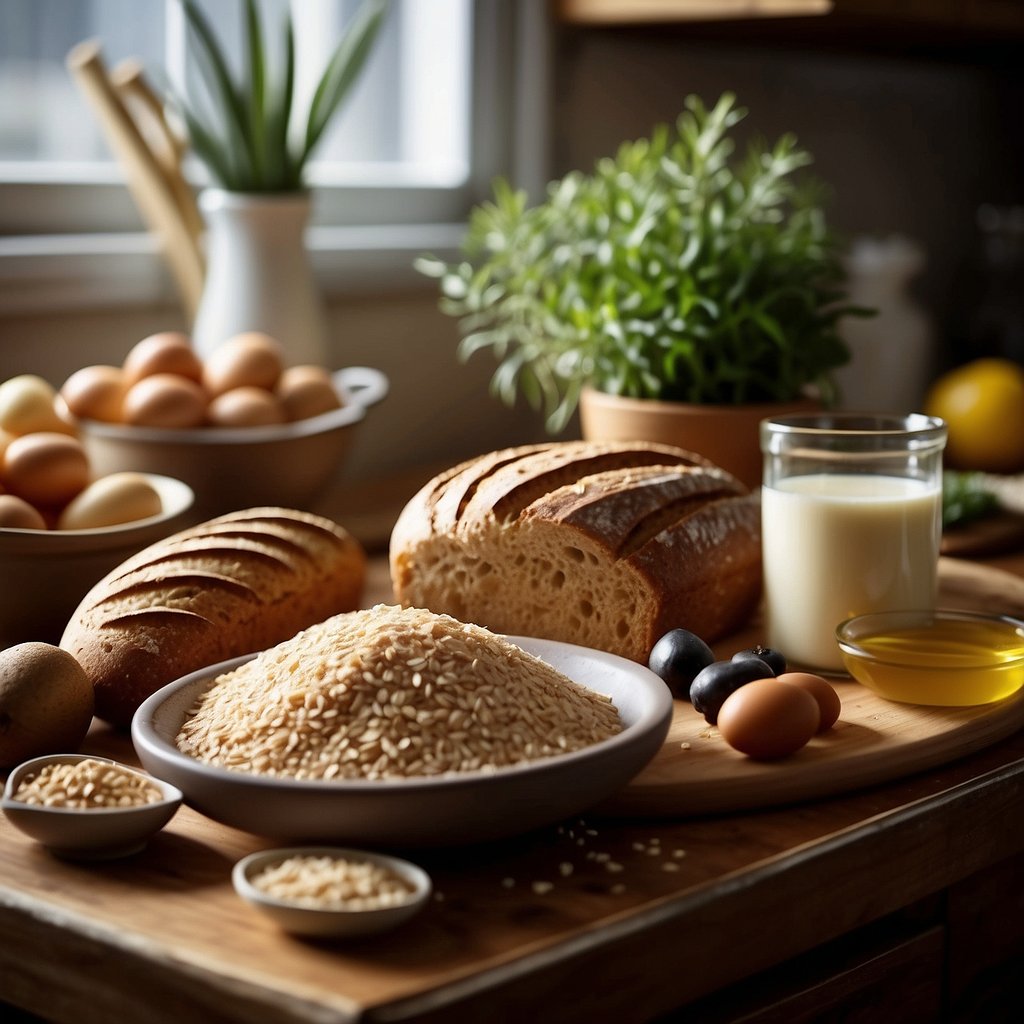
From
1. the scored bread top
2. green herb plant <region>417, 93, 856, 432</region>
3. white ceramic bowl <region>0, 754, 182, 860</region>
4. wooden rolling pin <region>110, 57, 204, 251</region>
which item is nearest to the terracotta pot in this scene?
green herb plant <region>417, 93, 856, 432</region>

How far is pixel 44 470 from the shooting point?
1.11 meters

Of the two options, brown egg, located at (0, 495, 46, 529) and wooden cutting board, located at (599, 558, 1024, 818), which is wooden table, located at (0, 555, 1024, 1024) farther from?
brown egg, located at (0, 495, 46, 529)

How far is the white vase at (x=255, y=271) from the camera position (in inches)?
60.1

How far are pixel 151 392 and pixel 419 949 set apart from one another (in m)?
0.77

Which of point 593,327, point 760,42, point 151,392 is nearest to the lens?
point 151,392

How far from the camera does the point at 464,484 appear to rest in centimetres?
114

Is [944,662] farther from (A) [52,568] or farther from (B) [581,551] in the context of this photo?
(A) [52,568]

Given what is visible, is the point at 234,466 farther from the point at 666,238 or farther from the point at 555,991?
the point at 555,991

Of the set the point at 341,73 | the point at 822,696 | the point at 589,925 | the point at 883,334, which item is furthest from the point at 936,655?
the point at 883,334

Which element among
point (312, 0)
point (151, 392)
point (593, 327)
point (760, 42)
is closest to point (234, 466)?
point (151, 392)

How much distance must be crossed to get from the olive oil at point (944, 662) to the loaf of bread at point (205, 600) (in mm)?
406

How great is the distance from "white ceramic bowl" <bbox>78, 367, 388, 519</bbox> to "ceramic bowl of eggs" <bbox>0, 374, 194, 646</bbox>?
2.8 inches

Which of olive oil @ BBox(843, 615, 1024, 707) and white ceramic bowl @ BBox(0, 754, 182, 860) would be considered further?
olive oil @ BBox(843, 615, 1024, 707)

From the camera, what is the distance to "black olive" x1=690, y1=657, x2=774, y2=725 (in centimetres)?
94
